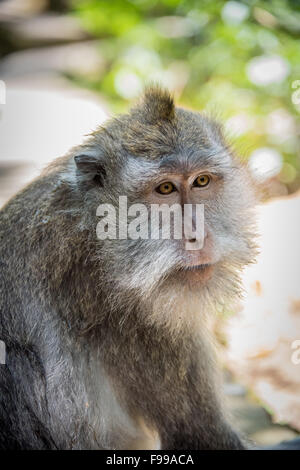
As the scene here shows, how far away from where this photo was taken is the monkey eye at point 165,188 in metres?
2.42

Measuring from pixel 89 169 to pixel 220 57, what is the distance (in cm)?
287

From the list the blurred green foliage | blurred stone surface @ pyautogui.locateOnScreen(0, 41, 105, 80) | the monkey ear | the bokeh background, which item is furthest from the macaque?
blurred stone surface @ pyautogui.locateOnScreen(0, 41, 105, 80)

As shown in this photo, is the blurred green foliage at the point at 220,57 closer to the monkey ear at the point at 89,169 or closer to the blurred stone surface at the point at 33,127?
the blurred stone surface at the point at 33,127

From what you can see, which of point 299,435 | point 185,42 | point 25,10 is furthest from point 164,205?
point 25,10

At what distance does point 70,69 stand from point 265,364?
5171mm

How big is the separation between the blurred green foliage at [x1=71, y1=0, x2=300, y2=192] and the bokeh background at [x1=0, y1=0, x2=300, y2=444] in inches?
0.5

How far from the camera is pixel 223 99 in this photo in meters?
4.84

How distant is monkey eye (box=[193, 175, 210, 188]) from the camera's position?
98.1 inches

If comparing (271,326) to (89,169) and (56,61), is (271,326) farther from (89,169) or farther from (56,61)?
(56,61)

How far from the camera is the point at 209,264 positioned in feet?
7.84

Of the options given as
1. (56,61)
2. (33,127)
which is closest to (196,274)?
(33,127)

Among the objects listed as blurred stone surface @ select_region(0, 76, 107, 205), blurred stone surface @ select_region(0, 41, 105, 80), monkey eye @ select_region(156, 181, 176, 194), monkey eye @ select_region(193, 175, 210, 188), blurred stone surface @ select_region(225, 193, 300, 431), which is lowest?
blurred stone surface @ select_region(225, 193, 300, 431)

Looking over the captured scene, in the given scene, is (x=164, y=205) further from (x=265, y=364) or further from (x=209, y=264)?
(x=265, y=364)

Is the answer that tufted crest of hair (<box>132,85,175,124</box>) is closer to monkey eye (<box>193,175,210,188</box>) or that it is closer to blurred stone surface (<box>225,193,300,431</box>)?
monkey eye (<box>193,175,210,188</box>)
